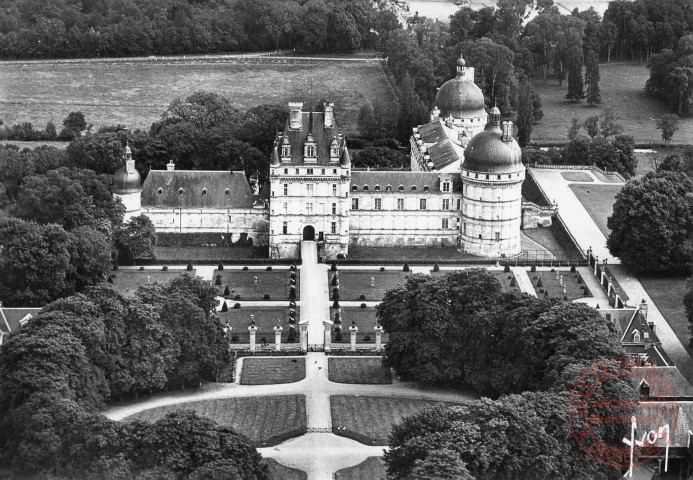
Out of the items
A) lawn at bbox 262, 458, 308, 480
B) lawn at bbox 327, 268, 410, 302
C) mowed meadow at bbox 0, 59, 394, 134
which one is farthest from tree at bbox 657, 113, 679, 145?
lawn at bbox 262, 458, 308, 480

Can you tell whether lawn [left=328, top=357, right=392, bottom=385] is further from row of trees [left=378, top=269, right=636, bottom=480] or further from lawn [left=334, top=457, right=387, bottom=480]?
lawn [left=334, top=457, right=387, bottom=480]

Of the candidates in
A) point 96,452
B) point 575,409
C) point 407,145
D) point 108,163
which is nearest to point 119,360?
point 96,452

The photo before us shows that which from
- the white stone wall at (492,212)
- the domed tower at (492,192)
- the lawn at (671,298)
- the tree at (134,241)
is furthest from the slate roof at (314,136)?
the lawn at (671,298)

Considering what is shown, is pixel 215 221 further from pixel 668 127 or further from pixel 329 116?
pixel 668 127

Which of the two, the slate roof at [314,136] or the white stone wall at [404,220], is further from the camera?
the white stone wall at [404,220]

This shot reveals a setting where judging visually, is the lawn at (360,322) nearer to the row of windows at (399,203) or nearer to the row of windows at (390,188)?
the row of windows at (399,203)

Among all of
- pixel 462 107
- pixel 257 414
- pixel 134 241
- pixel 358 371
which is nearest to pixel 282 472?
pixel 257 414

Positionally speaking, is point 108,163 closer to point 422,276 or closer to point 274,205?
point 274,205
